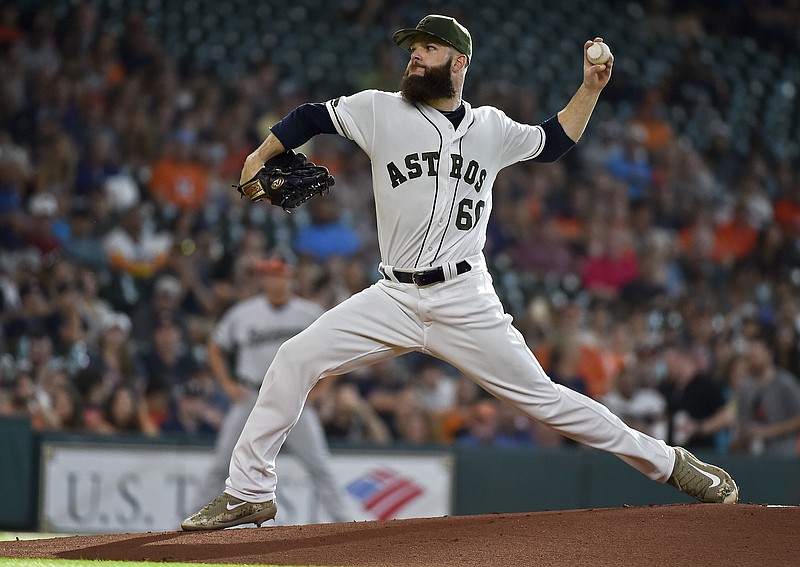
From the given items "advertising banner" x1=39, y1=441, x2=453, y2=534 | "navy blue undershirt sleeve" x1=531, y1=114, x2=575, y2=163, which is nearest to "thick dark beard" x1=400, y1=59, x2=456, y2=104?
"navy blue undershirt sleeve" x1=531, y1=114, x2=575, y2=163

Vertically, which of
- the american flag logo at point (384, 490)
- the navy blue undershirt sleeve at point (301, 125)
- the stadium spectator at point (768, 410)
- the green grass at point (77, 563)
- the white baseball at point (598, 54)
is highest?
the white baseball at point (598, 54)

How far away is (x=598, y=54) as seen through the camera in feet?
14.4

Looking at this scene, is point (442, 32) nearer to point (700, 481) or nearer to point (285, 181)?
point (285, 181)

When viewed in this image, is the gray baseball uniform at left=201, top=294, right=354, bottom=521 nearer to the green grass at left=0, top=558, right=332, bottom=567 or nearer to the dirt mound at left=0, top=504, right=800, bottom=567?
the dirt mound at left=0, top=504, right=800, bottom=567

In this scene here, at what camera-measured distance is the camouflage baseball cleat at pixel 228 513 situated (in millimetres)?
4352

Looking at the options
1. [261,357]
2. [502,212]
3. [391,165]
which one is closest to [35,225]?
[261,357]

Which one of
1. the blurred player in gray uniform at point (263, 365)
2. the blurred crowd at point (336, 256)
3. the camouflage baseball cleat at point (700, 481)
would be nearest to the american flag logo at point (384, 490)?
Answer: the blurred player in gray uniform at point (263, 365)

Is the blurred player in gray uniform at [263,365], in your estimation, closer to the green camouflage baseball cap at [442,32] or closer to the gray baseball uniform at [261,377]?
the gray baseball uniform at [261,377]

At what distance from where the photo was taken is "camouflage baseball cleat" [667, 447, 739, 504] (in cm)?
453

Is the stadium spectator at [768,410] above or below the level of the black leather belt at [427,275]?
below

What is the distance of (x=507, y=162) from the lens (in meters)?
4.50

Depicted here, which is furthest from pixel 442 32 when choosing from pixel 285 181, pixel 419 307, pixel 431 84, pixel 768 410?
pixel 768 410

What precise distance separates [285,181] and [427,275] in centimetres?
63

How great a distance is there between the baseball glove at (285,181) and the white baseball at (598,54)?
1109mm
